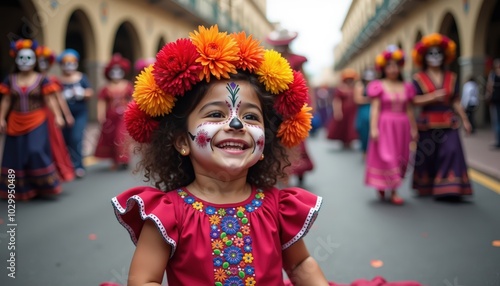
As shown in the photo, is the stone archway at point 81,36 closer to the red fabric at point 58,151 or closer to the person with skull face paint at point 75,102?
the person with skull face paint at point 75,102

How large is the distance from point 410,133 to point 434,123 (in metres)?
0.31

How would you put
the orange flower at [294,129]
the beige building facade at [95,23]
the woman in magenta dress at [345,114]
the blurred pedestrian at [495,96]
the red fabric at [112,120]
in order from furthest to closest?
the beige building facade at [95,23] < the woman in magenta dress at [345,114] < the blurred pedestrian at [495,96] < the red fabric at [112,120] < the orange flower at [294,129]

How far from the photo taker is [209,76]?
2.17m

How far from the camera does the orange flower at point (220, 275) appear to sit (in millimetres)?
2082

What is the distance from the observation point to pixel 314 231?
16.3 ft

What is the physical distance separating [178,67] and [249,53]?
31 centimetres

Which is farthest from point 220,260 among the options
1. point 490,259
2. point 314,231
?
point 314,231

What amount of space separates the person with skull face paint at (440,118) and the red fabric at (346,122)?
22.4 feet

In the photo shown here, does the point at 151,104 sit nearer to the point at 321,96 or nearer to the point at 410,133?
the point at 410,133

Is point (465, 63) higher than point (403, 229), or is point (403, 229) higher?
point (465, 63)

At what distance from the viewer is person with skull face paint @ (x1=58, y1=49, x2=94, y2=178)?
8.41 meters

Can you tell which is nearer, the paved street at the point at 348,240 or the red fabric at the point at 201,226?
the red fabric at the point at 201,226

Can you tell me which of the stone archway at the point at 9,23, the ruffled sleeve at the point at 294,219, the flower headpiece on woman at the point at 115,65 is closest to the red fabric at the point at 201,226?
the ruffled sleeve at the point at 294,219


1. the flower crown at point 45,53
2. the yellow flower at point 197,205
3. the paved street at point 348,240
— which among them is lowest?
the paved street at point 348,240
